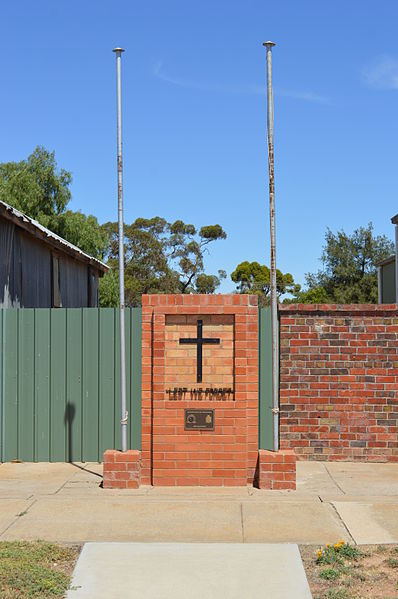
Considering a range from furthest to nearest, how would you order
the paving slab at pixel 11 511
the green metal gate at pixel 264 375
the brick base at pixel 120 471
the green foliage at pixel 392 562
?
the green metal gate at pixel 264 375, the brick base at pixel 120 471, the paving slab at pixel 11 511, the green foliage at pixel 392 562

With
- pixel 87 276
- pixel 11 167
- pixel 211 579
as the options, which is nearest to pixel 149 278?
pixel 11 167

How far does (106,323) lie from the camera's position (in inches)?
365

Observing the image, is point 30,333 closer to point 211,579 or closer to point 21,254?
point 21,254

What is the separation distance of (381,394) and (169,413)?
283cm

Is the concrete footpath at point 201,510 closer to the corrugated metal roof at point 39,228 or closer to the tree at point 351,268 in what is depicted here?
the corrugated metal roof at point 39,228

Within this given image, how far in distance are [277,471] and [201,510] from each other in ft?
3.87

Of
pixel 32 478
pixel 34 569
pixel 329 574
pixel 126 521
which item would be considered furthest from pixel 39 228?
pixel 329 574

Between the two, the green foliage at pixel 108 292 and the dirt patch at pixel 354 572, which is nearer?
the dirt patch at pixel 354 572

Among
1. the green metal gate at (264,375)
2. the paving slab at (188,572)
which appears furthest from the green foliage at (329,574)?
the green metal gate at (264,375)

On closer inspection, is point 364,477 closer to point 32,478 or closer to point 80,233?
point 32,478

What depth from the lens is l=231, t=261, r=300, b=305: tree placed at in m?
53.0

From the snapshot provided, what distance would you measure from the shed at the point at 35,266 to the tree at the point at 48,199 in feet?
41.9

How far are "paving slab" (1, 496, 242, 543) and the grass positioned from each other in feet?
1.02

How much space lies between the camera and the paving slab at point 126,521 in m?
6.30
